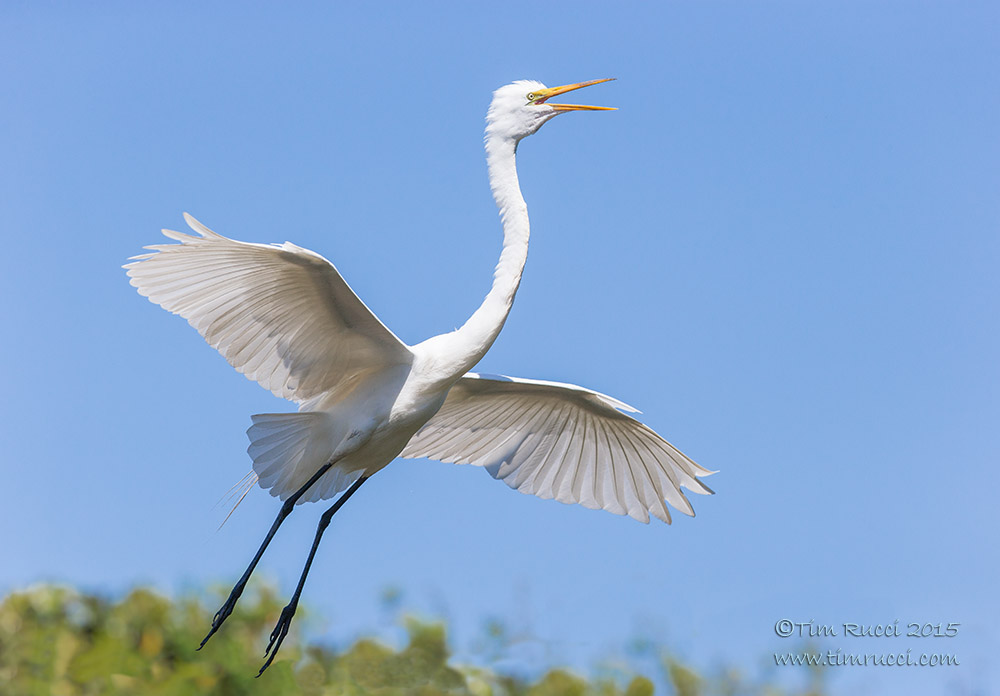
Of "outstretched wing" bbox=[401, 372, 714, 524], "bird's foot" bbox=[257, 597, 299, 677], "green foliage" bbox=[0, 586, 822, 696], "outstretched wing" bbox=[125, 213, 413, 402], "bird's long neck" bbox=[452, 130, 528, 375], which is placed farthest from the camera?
"green foliage" bbox=[0, 586, 822, 696]

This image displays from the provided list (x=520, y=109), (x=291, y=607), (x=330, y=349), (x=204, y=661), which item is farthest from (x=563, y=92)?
(x=204, y=661)

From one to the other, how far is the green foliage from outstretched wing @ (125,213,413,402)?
131 inches

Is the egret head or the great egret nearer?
the great egret

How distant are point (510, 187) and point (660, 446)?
2014 mm

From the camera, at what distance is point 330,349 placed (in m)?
5.31

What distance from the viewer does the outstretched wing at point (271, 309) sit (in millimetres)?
4816

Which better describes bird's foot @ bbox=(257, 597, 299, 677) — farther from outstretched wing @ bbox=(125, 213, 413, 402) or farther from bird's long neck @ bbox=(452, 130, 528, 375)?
bird's long neck @ bbox=(452, 130, 528, 375)

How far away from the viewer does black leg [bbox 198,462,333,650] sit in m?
5.05

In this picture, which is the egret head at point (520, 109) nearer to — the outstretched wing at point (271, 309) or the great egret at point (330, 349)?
the great egret at point (330, 349)

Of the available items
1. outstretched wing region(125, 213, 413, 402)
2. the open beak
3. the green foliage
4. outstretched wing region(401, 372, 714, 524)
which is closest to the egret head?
the open beak

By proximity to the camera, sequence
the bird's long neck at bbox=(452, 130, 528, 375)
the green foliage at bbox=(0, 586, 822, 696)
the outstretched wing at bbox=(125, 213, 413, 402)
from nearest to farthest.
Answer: the outstretched wing at bbox=(125, 213, 413, 402)
the bird's long neck at bbox=(452, 130, 528, 375)
the green foliage at bbox=(0, 586, 822, 696)

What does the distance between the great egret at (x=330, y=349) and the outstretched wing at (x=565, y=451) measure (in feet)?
0.16

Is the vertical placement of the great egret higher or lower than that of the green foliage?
higher

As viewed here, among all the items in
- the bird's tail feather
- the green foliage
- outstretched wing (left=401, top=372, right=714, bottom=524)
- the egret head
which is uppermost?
the egret head
